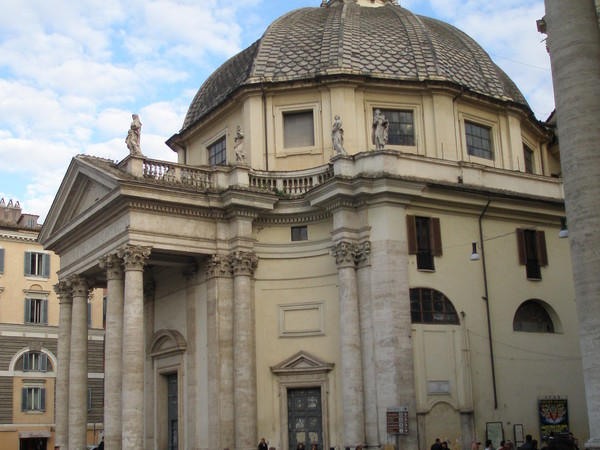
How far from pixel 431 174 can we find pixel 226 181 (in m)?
6.83

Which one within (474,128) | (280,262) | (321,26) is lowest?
(280,262)

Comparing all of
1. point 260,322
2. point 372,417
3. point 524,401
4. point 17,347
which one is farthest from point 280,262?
point 17,347

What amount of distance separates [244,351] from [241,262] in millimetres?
2891

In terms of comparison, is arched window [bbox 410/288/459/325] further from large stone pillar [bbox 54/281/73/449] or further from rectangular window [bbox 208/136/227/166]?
large stone pillar [bbox 54/281/73/449]

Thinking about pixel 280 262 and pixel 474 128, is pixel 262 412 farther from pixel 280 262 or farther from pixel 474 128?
pixel 474 128

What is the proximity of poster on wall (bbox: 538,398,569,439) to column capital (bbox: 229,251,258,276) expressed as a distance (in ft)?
34.4

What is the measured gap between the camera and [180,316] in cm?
2981

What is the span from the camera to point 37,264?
156 ft

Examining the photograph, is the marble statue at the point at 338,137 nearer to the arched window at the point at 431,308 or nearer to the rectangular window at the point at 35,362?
the arched window at the point at 431,308

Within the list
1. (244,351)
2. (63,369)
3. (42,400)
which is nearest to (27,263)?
(42,400)

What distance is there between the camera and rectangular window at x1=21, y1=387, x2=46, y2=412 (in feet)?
148

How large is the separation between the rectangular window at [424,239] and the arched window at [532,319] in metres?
3.89

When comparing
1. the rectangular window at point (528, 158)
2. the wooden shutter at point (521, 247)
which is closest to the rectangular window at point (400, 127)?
the wooden shutter at point (521, 247)

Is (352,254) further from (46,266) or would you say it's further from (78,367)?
(46,266)
